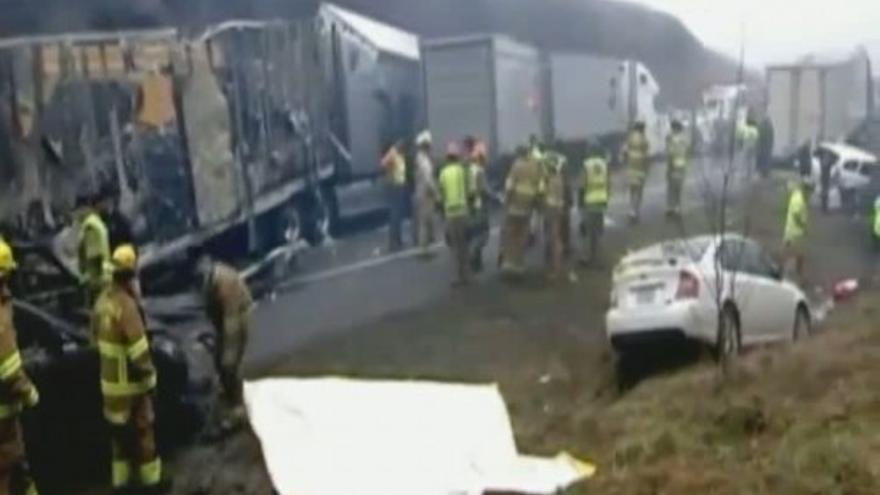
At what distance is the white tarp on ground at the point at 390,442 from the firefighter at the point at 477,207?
349 inches

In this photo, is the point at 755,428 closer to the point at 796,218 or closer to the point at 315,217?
the point at 796,218

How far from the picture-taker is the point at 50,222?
544 inches

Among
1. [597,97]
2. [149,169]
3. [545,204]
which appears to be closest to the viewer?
[149,169]

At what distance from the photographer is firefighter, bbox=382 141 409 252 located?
20.1 m

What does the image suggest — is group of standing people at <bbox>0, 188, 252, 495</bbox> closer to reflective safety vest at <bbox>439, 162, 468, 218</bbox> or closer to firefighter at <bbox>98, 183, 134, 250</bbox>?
firefighter at <bbox>98, 183, 134, 250</bbox>

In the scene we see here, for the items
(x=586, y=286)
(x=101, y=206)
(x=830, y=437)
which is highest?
(x=101, y=206)

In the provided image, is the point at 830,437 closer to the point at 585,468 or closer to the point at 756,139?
the point at 585,468

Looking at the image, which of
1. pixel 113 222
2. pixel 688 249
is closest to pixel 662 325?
pixel 688 249

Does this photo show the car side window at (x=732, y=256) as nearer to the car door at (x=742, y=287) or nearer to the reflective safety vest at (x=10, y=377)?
the car door at (x=742, y=287)

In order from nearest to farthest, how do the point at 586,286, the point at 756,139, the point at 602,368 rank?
1. the point at 602,368
2. the point at 586,286
3. the point at 756,139

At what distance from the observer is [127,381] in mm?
8945

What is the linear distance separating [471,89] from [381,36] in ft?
11.9

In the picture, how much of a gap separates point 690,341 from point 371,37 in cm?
1223

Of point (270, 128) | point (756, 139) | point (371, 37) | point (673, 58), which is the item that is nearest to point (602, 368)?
point (270, 128)
